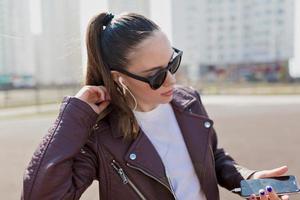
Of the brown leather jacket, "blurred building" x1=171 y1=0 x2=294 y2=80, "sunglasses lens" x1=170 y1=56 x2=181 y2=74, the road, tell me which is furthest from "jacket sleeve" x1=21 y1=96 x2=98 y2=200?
"blurred building" x1=171 y1=0 x2=294 y2=80

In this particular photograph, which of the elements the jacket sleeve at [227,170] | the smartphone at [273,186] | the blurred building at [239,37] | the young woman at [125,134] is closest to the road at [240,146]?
the jacket sleeve at [227,170]

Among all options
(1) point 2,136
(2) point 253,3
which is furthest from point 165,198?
(2) point 253,3

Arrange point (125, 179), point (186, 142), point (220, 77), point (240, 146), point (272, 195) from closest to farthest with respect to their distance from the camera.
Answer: point (272, 195)
point (125, 179)
point (186, 142)
point (240, 146)
point (220, 77)

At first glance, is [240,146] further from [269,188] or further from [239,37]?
[239,37]

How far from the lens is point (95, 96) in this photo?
48.6 inches

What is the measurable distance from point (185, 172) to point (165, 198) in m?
0.10

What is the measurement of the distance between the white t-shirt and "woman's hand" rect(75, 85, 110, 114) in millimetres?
109

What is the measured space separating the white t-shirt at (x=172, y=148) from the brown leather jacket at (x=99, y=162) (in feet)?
0.07

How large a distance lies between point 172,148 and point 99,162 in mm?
224

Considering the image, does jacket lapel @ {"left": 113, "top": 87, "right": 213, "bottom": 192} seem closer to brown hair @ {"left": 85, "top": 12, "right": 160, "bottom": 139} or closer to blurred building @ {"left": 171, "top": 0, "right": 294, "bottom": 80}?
brown hair @ {"left": 85, "top": 12, "right": 160, "bottom": 139}

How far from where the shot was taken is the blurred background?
3.60m

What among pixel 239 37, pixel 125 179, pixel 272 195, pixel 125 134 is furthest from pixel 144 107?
pixel 239 37

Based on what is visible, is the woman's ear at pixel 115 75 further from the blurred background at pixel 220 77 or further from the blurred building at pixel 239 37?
the blurred building at pixel 239 37

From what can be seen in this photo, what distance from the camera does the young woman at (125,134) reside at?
1146mm
